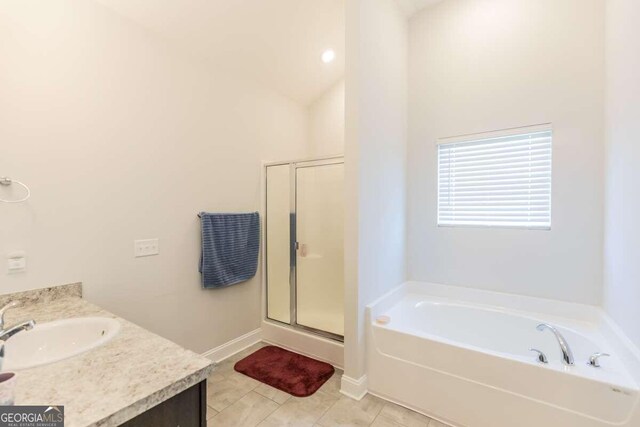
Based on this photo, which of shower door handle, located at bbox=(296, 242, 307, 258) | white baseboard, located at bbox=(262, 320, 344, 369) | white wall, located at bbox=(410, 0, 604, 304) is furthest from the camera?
shower door handle, located at bbox=(296, 242, 307, 258)

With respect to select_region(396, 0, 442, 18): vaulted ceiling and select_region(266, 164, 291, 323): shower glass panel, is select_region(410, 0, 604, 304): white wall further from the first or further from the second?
select_region(266, 164, 291, 323): shower glass panel

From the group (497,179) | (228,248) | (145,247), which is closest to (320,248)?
(228,248)

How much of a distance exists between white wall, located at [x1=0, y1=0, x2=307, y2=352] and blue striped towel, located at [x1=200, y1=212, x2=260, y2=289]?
0.09 m

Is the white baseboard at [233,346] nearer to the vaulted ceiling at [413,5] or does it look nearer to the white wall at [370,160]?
the white wall at [370,160]

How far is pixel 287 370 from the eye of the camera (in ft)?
8.05

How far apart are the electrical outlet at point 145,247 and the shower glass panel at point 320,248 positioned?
4.09 ft

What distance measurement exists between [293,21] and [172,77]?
111 centimetres

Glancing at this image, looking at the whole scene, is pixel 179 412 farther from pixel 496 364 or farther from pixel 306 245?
pixel 306 245

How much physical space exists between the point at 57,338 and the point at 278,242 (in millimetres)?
1887

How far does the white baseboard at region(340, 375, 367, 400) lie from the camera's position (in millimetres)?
2137

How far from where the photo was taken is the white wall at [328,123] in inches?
136
